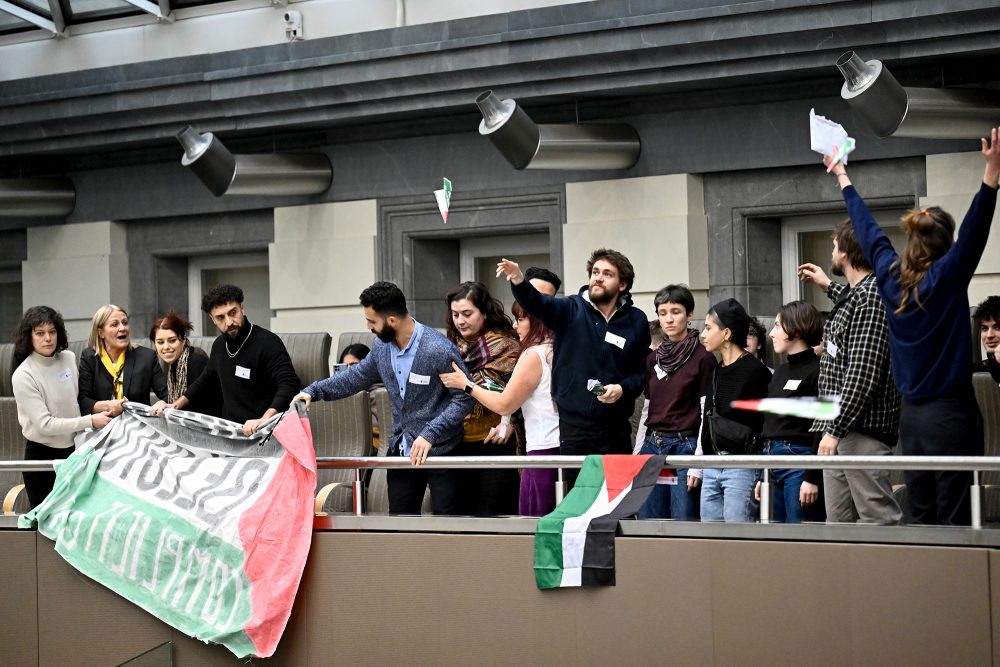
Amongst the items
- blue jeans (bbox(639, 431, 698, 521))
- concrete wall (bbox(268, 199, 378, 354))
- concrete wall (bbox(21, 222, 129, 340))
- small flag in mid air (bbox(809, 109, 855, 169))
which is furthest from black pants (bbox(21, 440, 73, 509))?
concrete wall (bbox(21, 222, 129, 340))

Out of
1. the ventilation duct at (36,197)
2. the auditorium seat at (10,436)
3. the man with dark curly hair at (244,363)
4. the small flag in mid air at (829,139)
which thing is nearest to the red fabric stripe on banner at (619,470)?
the small flag in mid air at (829,139)

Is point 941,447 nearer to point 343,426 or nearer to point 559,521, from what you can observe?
point 559,521

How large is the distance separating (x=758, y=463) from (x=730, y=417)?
76cm

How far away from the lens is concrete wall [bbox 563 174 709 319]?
8.72m

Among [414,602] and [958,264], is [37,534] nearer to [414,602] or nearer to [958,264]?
[414,602]

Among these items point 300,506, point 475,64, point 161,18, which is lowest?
point 300,506

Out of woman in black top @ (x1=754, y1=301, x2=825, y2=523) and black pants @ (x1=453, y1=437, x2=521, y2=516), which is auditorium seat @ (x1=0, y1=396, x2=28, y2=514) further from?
woman in black top @ (x1=754, y1=301, x2=825, y2=523)

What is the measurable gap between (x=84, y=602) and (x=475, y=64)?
13.7ft

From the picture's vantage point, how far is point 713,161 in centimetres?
865

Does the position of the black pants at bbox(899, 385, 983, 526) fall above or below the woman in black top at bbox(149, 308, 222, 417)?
below

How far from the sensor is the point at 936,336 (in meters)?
4.49

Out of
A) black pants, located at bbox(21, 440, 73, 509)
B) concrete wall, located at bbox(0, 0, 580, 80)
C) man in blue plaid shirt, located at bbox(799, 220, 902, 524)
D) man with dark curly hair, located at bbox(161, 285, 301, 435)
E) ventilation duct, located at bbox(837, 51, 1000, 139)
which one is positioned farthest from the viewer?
concrete wall, located at bbox(0, 0, 580, 80)

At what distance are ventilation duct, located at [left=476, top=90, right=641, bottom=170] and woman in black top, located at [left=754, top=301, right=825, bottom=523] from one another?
3.01 meters

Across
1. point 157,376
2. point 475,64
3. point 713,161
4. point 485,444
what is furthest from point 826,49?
point 157,376
